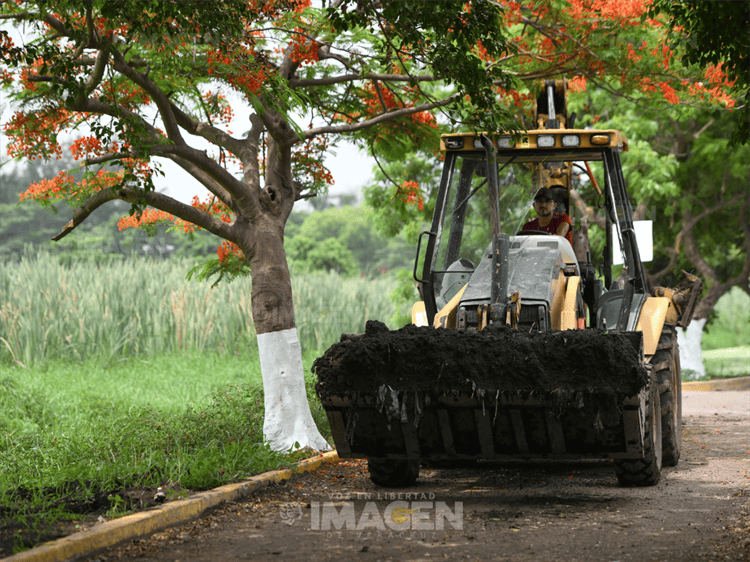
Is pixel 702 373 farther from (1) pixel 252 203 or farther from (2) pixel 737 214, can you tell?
(1) pixel 252 203

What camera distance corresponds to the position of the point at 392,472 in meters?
7.00

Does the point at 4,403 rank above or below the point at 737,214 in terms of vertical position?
below

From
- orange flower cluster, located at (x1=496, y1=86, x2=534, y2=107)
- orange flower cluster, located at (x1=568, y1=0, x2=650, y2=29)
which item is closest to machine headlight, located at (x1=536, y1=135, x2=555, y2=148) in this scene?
orange flower cluster, located at (x1=568, y1=0, x2=650, y2=29)

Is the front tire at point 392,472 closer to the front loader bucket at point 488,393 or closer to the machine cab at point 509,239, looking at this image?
the front loader bucket at point 488,393

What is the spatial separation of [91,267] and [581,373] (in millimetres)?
16402

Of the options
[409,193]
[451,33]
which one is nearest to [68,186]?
[451,33]

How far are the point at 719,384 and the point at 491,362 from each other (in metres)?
15.6

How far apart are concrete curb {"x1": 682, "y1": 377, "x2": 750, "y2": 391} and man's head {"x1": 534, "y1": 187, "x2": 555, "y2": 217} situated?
38.3 feet

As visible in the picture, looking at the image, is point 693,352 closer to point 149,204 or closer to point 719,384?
point 719,384

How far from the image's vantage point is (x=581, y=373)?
5648 millimetres

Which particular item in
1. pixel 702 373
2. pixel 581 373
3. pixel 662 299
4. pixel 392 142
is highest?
pixel 392 142

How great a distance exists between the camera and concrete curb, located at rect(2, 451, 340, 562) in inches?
177

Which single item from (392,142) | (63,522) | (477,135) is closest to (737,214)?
(392,142)

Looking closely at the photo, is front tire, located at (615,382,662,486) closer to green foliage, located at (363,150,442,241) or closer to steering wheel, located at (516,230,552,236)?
steering wheel, located at (516,230,552,236)
